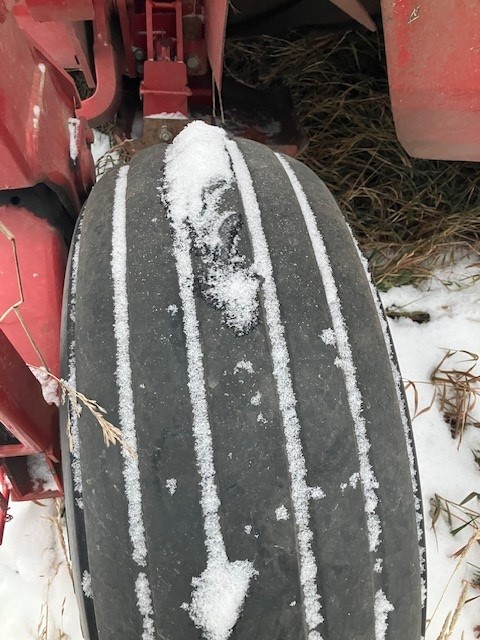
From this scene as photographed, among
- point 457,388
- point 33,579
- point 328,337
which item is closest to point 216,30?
point 328,337

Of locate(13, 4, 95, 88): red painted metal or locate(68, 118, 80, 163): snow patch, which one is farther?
locate(13, 4, 95, 88): red painted metal

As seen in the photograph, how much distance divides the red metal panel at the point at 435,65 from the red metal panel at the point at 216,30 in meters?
0.27

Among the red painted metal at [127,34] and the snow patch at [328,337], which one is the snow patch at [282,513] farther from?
the red painted metal at [127,34]

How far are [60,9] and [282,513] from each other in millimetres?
928

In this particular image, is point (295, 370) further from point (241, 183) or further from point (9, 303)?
point (9, 303)

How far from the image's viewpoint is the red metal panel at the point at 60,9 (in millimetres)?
1049

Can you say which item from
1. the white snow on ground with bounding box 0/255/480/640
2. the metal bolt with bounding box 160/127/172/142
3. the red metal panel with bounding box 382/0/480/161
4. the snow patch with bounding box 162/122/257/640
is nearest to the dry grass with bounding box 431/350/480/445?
the white snow on ground with bounding box 0/255/480/640

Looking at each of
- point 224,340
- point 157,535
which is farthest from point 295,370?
point 157,535

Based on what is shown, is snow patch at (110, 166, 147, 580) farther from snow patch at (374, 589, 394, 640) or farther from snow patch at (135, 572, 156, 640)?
snow patch at (374, 589, 394, 640)

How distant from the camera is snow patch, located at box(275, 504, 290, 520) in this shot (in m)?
0.63

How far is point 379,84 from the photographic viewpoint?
1.81 metres

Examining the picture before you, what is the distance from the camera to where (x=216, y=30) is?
1.04 m

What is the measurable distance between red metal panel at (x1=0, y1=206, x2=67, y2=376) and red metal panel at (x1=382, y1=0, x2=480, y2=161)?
558 mm

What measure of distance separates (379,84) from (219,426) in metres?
1.49
